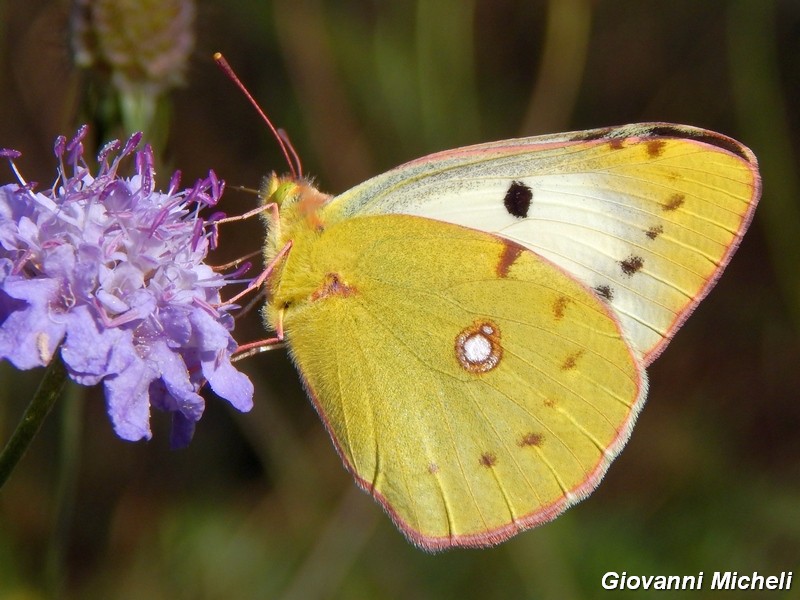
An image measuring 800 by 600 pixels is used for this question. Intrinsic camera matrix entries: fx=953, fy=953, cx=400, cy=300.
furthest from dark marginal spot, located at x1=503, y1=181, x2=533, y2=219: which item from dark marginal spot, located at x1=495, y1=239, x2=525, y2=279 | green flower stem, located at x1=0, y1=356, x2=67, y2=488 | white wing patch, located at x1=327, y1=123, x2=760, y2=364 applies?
green flower stem, located at x1=0, y1=356, x2=67, y2=488

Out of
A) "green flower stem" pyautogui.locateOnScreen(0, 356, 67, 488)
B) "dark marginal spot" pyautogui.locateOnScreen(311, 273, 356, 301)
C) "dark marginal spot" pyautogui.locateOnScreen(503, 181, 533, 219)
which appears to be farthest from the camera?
"dark marginal spot" pyautogui.locateOnScreen(503, 181, 533, 219)

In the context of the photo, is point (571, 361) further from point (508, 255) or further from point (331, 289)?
point (331, 289)

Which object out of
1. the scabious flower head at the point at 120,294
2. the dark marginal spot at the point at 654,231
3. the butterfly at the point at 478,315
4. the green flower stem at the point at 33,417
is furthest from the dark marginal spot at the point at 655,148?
the green flower stem at the point at 33,417

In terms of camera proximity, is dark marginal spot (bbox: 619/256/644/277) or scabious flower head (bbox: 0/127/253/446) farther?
dark marginal spot (bbox: 619/256/644/277)

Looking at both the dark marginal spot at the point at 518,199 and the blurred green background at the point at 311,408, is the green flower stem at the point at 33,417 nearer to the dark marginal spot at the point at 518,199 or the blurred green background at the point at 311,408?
the dark marginal spot at the point at 518,199

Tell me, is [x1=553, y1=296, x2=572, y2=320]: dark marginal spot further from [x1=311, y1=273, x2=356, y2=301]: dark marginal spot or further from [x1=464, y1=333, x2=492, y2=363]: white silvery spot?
[x1=311, y1=273, x2=356, y2=301]: dark marginal spot

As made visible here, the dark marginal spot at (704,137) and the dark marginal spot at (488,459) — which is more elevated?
the dark marginal spot at (704,137)

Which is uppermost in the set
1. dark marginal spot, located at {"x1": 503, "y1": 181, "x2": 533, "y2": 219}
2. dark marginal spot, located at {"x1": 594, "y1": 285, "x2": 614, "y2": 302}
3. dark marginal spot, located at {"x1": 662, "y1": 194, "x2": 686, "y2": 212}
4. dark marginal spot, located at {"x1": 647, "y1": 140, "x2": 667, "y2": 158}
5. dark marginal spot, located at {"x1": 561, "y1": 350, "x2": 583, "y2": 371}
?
dark marginal spot, located at {"x1": 647, "y1": 140, "x2": 667, "y2": 158}
